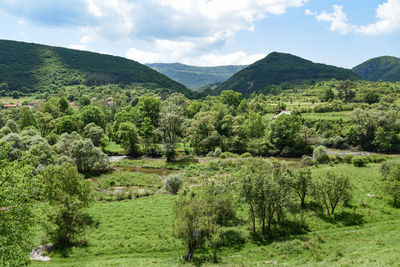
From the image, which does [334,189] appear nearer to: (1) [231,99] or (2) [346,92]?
(1) [231,99]

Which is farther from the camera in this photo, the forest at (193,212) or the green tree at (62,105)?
the green tree at (62,105)

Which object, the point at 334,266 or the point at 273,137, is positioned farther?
the point at 273,137

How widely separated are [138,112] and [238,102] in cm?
5202

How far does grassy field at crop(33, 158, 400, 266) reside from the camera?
71.7ft

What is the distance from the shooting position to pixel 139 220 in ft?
99.0

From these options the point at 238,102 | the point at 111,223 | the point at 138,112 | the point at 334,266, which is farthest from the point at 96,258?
the point at 238,102

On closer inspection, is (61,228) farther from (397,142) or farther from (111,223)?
(397,142)

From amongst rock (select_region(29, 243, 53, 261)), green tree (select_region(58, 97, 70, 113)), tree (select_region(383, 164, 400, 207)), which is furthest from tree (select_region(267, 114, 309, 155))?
green tree (select_region(58, 97, 70, 113))

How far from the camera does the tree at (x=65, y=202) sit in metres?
25.3

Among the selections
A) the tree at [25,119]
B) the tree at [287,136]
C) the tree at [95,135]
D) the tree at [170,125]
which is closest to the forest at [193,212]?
the tree at [170,125]

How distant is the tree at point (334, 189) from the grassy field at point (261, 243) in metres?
1.69

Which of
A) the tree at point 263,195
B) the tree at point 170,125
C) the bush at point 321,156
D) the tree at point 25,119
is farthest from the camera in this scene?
the tree at point 25,119

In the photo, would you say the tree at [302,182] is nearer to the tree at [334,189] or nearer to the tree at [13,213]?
the tree at [334,189]

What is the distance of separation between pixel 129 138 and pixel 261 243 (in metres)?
51.7
